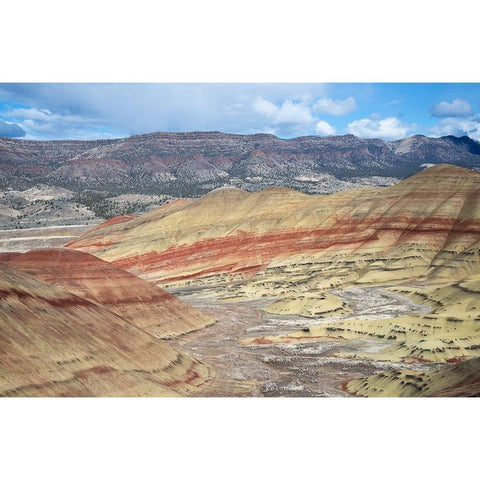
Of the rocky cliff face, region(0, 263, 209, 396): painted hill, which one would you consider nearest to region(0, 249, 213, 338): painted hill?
the rocky cliff face

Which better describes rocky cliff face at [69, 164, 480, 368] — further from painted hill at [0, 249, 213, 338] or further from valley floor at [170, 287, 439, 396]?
painted hill at [0, 249, 213, 338]

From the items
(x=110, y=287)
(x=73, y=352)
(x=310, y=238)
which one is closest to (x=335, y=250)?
(x=310, y=238)

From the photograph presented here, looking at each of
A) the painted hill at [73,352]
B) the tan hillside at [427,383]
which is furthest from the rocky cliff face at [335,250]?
the painted hill at [73,352]

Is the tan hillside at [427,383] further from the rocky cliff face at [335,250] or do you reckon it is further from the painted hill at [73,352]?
the rocky cliff face at [335,250]

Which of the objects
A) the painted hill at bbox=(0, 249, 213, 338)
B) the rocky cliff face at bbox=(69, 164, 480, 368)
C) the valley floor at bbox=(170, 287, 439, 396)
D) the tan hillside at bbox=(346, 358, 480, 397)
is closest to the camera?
the tan hillside at bbox=(346, 358, 480, 397)

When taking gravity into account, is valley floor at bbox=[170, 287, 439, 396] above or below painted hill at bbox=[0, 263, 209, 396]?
below

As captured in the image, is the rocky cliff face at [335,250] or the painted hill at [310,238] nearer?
the rocky cliff face at [335,250]
